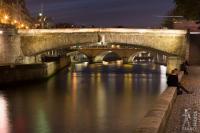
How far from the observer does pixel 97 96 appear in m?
28.1

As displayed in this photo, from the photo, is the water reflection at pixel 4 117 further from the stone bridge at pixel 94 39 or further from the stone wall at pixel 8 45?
the stone bridge at pixel 94 39

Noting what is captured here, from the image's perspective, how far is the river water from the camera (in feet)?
58.6

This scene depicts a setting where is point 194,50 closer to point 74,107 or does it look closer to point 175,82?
point 74,107

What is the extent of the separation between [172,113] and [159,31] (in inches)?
1168

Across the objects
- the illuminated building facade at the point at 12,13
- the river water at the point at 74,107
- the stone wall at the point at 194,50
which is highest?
the illuminated building facade at the point at 12,13

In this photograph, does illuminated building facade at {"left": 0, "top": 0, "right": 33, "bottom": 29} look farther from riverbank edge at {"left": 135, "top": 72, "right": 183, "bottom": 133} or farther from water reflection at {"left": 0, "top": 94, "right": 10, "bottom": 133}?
riverbank edge at {"left": 135, "top": 72, "right": 183, "bottom": 133}

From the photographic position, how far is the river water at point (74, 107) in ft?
58.6

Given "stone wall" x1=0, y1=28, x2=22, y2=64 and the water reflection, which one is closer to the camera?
the water reflection

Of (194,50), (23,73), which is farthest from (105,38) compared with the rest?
(23,73)

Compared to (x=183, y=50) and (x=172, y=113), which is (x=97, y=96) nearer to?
(x=183, y=50)

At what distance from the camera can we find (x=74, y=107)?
23.1 metres

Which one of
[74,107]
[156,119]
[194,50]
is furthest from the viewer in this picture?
[194,50]

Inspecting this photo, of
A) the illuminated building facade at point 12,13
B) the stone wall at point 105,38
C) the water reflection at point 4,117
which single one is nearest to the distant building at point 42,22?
the illuminated building facade at point 12,13

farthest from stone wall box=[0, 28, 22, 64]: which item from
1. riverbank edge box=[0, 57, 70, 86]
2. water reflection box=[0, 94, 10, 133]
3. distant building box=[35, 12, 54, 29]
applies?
distant building box=[35, 12, 54, 29]
